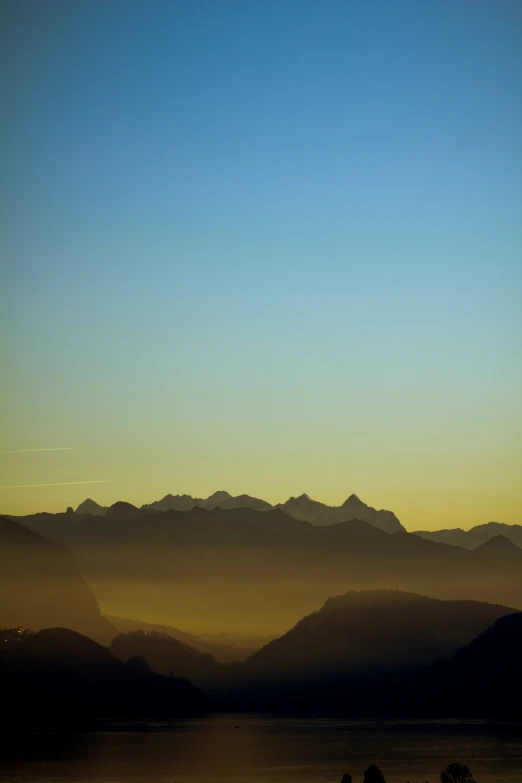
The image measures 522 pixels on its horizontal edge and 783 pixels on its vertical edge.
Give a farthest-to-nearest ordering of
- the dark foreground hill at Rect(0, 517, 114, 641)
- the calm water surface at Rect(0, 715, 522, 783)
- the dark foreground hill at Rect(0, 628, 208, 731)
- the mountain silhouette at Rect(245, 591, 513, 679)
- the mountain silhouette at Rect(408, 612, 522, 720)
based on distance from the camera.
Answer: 1. the mountain silhouette at Rect(245, 591, 513, 679)
2. the dark foreground hill at Rect(0, 517, 114, 641)
3. the mountain silhouette at Rect(408, 612, 522, 720)
4. the dark foreground hill at Rect(0, 628, 208, 731)
5. the calm water surface at Rect(0, 715, 522, 783)


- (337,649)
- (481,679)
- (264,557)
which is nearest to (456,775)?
(481,679)

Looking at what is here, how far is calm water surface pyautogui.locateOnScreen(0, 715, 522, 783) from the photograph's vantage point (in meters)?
25.9

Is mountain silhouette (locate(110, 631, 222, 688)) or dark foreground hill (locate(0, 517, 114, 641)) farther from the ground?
dark foreground hill (locate(0, 517, 114, 641))

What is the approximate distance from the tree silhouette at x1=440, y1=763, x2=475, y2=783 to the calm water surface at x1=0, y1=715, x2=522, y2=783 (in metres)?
0.95

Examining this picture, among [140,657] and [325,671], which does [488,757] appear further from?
[140,657]

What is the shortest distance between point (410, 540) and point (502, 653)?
547cm

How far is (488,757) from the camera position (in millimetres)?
27938

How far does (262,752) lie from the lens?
31188 mm

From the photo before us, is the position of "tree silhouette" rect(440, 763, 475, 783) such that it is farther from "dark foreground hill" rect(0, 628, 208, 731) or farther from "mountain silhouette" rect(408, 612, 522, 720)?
"dark foreground hill" rect(0, 628, 208, 731)

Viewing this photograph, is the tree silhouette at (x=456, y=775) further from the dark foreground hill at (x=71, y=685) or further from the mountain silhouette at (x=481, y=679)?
the dark foreground hill at (x=71, y=685)

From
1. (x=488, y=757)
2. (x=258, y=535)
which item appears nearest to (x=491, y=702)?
(x=488, y=757)

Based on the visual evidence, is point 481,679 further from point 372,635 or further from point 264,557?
point 264,557

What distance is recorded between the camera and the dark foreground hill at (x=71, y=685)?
102 feet

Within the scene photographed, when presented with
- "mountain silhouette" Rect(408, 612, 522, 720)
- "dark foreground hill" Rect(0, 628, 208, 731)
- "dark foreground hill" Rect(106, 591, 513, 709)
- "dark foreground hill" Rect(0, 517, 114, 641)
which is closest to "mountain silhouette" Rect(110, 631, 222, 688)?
"dark foreground hill" Rect(106, 591, 513, 709)
